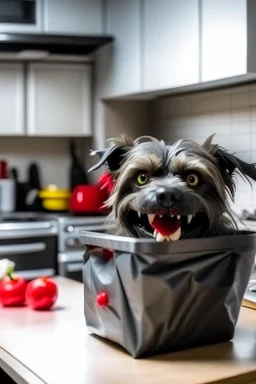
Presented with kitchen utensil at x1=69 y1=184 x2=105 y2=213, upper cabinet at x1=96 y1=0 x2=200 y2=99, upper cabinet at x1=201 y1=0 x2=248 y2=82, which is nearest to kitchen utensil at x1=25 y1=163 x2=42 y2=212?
kitchen utensil at x1=69 y1=184 x2=105 y2=213

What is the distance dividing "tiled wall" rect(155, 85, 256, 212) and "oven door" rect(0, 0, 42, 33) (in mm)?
864

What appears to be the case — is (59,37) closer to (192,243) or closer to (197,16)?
(197,16)

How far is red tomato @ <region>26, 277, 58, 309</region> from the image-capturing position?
5.38 ft

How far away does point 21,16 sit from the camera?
136 inches

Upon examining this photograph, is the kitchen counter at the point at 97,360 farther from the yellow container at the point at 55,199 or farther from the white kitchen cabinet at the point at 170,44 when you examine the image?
the yellow container at the point at 55,199

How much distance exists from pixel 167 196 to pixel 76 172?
2.81m

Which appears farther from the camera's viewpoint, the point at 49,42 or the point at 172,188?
the point at 49,42

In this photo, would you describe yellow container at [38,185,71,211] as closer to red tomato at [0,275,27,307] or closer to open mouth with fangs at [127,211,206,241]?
red tomato at [0,275,27,307]

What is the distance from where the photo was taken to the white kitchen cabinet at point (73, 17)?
3.50 meters

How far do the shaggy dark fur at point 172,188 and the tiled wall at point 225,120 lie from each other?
170 centimetres

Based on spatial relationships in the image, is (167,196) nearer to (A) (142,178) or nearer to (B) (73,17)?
(A) (142,178)

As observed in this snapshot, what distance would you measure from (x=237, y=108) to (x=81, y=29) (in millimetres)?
1066

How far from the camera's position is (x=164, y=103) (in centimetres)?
371

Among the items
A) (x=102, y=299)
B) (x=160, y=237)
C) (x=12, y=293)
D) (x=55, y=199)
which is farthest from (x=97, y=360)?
(x=55, y=199)
